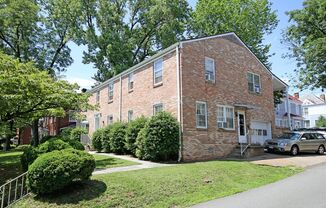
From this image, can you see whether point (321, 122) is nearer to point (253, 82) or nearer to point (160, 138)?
point (253, 82)

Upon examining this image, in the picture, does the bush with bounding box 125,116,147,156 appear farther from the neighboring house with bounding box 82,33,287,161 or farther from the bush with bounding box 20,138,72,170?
the bush with bounding box 20,138,72,170

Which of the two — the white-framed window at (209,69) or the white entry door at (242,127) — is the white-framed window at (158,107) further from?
the white entry door at (242,127)

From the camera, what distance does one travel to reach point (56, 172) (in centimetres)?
872

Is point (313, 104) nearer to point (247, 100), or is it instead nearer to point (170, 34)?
point (170, 34)

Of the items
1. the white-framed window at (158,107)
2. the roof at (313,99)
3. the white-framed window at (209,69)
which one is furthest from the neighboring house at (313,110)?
the white-framed window at (158,107)

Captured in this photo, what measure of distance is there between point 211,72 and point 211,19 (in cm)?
1853

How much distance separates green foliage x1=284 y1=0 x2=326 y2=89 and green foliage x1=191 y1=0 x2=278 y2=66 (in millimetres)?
3070

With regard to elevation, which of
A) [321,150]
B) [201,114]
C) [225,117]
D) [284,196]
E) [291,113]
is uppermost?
[291,113]

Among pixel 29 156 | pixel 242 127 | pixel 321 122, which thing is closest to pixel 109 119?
pixel 242 127

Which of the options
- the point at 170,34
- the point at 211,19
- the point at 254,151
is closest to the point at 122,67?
the point at 170,34

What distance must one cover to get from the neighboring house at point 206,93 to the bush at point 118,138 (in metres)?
1.83

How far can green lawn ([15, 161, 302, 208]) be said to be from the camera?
338 inches

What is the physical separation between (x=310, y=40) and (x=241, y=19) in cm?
806

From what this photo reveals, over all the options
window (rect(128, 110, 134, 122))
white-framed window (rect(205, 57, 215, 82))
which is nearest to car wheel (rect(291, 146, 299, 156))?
white-framed window (rect(205, 57, 215, 82))
